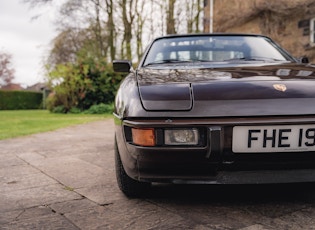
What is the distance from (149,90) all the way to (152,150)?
329 millimetres

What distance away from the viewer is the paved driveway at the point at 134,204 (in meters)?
1.65

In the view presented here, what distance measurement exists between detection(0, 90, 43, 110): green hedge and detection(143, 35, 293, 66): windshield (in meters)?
24.4

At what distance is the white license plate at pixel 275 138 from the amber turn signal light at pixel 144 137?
1.25 ft

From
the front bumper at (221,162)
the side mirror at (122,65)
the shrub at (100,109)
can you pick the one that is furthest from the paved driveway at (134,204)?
the shrub at (100,109)

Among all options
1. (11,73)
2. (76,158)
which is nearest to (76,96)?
(76,158)

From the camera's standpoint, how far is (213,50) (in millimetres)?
2924

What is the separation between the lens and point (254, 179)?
64.6 inches

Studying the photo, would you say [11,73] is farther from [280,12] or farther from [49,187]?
[49,187]

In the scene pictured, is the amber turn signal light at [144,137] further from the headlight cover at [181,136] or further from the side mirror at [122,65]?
the side mirror at [122,65]

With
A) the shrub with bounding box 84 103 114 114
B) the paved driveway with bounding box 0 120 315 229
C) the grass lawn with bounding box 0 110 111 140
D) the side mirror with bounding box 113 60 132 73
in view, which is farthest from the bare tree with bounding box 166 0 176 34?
the paved driveway with bounding box 0 120 315 229

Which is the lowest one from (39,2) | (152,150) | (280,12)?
(152,150)

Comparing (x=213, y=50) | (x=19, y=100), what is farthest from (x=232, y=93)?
(x=19, y=100)

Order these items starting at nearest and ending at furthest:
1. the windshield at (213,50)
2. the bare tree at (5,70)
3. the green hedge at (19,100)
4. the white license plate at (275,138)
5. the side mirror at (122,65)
Answer: the white license plate at (275,138) → the windshield at (213,50) → the side mirror at (122,65) → the green hedge at (19,100) → the bare tree at (5,70)

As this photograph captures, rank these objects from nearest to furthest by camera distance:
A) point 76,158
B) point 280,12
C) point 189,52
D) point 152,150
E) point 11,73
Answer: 1. point 152,150
2. point 189,52
3. point 76,158
4. point 280,12
5. point 11,73
